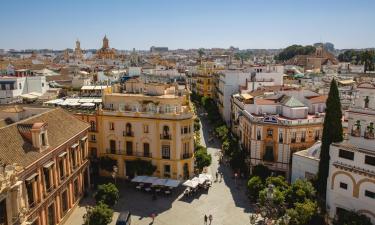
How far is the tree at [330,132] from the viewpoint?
39.0 meters

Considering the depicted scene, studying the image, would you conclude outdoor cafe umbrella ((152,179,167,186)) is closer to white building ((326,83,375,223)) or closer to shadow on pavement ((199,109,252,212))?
shadow on pavement ((199,109,252,212))

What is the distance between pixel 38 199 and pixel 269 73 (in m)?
55.3

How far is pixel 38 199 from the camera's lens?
33.7 m

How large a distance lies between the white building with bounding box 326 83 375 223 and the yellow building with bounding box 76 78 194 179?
19132 millimetres

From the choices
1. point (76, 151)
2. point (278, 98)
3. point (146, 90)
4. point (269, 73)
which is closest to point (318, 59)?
point (269, 73)

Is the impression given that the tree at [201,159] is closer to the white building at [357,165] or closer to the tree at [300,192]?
the tree at [300,192]

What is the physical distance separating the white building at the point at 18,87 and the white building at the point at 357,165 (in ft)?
A: 181

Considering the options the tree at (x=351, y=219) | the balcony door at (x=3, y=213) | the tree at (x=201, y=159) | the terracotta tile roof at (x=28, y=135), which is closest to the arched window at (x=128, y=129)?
the terracotta tile roof at (x=28, y=135)

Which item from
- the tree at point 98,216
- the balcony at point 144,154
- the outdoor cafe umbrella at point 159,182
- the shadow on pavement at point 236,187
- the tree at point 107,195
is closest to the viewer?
the tree at point 98,216

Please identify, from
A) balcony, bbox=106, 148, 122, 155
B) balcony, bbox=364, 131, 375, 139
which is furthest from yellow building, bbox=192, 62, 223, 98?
balcony, bbox=364, 131, 375, 139

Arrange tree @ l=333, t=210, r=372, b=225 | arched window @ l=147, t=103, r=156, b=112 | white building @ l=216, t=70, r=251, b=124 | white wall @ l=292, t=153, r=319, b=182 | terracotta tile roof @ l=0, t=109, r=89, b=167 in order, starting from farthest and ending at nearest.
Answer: white building @ l=216, t=70, r=251, b=124
arched window @ l=147, t=103, r=156, b=112
white wall @ l=292, t=153, r=319, b=182
terracotta tile roof @ l=0, t=109, r=89, b=167
tree @ l=333, t=210, r=372, b=225

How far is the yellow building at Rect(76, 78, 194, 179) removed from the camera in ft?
159

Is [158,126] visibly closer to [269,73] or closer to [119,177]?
[119,177]

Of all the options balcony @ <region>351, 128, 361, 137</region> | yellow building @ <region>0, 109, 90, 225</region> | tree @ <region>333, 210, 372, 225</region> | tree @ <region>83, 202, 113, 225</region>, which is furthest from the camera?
balcony @ <region>351, 128, 361, 137</region>
